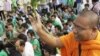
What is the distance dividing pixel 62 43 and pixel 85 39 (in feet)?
0.78

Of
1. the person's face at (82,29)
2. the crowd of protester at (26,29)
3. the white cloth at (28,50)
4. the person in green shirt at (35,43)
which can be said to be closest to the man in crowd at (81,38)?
the person's face at (82,29)

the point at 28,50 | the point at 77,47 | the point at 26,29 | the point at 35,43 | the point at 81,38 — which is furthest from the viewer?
the point at 26,29

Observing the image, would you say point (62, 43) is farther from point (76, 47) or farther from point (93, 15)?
point (93, 15)

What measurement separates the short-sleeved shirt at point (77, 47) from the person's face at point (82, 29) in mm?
69

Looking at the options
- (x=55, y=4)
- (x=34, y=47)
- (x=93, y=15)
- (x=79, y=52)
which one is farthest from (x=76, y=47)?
(x=55, y=4)

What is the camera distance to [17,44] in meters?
7.25

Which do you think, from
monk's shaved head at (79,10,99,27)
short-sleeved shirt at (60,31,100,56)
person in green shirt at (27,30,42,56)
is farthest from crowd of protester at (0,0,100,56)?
short-sleeved shirt at (60,31,100,56)

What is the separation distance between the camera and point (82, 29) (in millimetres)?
3590

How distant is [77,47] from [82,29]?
0.59ft

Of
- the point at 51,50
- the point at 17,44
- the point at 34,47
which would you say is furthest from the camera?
the point at 34,47

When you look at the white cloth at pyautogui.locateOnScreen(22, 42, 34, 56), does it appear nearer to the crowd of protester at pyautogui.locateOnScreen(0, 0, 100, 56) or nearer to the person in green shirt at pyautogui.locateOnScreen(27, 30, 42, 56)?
the crowd of protester at pyautogui.locateOnScreen(0, 0, 100, 56)

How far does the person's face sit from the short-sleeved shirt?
0.23ft

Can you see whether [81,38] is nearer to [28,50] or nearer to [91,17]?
[91,17]

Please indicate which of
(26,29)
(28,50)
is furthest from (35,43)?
(26,29)
